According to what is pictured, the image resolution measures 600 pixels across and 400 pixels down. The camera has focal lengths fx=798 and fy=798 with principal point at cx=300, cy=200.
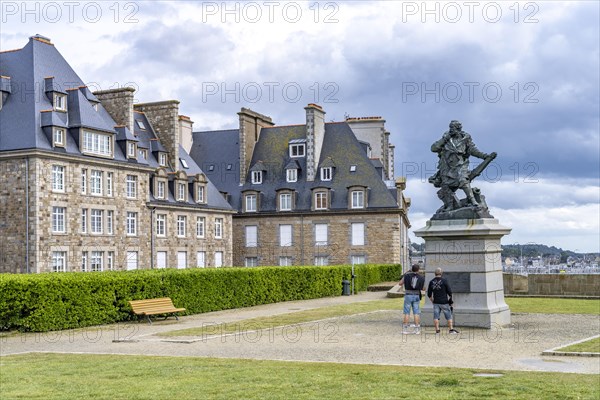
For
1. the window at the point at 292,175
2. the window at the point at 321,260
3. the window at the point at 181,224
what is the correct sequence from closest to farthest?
1. the window at the point at 181,224
2. the window at the point at 321,260
3. the window at the point at 292,175

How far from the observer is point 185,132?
64.2 meters

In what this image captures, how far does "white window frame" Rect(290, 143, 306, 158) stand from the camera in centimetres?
6138

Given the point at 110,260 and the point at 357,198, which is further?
the point at 357,198

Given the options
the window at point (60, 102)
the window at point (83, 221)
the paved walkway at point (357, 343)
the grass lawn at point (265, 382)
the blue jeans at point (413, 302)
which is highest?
the window at point (60, 102)

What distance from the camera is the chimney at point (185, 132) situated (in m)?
63.5

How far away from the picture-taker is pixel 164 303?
2509cm

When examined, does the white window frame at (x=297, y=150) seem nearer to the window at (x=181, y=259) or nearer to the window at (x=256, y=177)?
the window at (x=256, y=177)

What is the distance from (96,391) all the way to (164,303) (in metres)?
14.0

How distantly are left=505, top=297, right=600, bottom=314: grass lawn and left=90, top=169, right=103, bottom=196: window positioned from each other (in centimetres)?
2254

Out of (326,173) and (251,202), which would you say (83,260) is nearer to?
(251,202)

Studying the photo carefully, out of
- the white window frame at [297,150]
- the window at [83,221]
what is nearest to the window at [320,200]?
the white window frame at [297,150]

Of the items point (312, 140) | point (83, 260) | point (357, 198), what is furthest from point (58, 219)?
point (312, 140)

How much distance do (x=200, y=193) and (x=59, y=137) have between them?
15174 mm

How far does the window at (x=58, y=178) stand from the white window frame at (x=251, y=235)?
21668 millimetres
